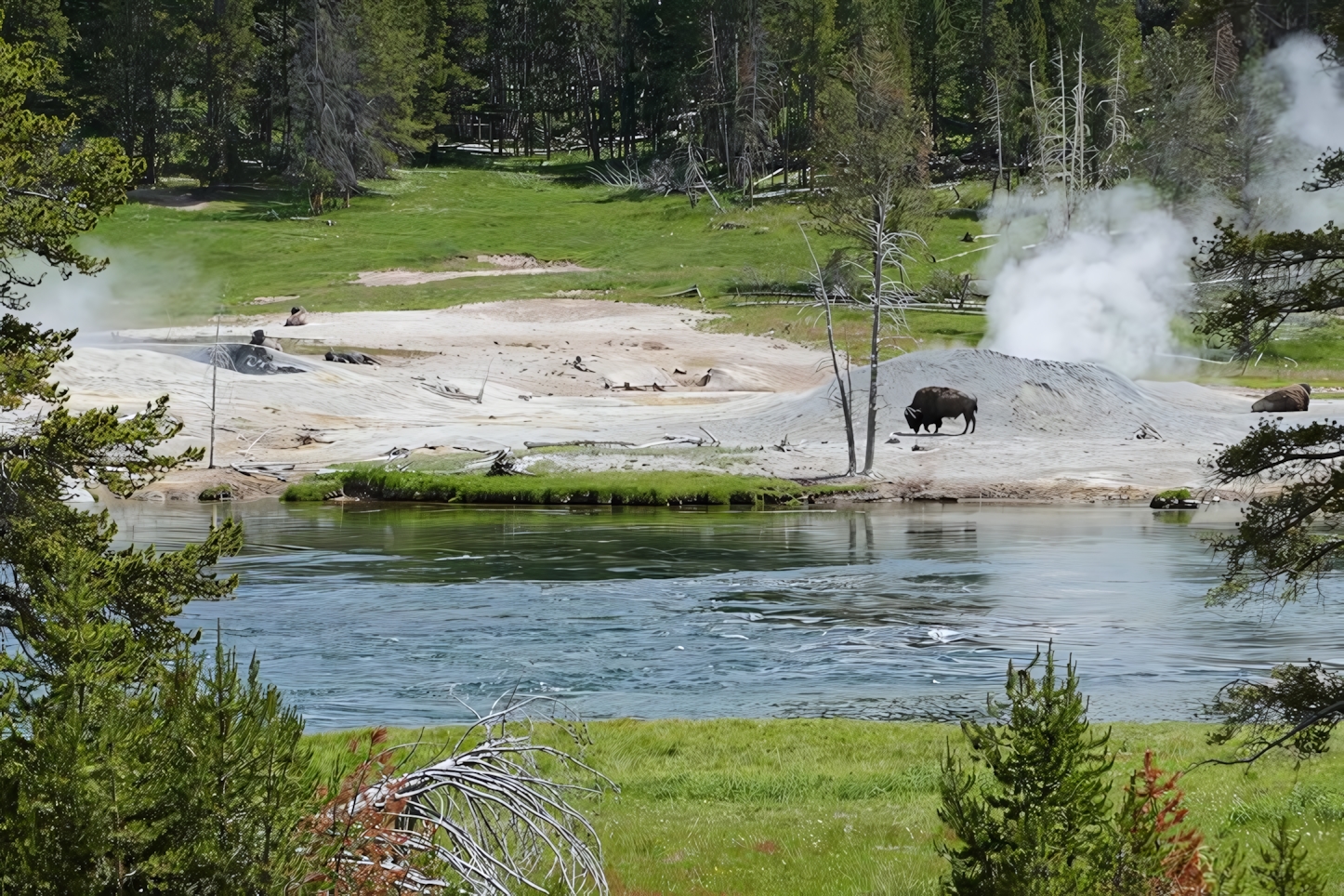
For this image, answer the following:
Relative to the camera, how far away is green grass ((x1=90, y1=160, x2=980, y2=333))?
7606 centimetres

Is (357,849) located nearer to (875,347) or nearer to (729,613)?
(729,613)

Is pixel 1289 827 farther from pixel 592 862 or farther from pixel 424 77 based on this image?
pixel 424 77

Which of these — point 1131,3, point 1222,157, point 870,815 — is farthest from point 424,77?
point 870,815

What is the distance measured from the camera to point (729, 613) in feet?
86.5

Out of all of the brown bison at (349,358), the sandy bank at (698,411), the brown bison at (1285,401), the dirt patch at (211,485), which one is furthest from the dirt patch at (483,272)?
the brown bison at (1285,401)

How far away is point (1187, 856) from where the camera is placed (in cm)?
727

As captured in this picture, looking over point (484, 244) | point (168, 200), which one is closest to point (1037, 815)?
point (484, 244)

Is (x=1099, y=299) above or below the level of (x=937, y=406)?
above

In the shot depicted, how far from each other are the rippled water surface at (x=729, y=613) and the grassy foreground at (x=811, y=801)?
2679mm

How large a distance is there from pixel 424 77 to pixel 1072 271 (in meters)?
63.3

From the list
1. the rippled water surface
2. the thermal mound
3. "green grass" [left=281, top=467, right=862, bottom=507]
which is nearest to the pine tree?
the rippled water surface

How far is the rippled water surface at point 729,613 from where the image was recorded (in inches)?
819

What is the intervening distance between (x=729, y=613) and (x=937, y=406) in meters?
23.2

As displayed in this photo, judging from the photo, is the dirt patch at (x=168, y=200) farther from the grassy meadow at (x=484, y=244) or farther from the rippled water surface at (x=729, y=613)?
the rippled water surface at (x=729, y=613)
